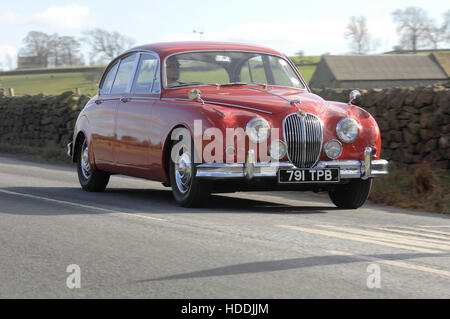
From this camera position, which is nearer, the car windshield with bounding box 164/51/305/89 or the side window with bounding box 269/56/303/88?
the car windshield with bounding box 164/51/305/89

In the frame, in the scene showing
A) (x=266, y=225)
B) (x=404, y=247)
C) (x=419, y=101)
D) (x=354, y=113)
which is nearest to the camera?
(x=404, y=247)

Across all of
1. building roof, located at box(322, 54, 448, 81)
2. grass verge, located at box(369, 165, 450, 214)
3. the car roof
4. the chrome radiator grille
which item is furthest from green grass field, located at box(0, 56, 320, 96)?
the chrome radiator grille

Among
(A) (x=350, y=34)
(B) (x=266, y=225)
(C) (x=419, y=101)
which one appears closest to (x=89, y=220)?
(B) (x=266, y=225)

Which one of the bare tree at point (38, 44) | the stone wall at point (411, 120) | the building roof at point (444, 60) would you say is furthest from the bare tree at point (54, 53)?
the stone wall at point (411, 120)

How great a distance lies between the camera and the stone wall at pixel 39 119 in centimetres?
2009

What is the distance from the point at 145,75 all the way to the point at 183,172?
1854 millimetres

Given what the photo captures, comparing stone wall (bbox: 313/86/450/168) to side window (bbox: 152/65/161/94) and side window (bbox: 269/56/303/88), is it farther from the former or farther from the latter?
side window (bbox: 152/65/161/94)

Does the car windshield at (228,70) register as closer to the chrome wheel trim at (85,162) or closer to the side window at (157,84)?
Result: the side window at (157,84)

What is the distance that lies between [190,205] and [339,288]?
382 centimetres

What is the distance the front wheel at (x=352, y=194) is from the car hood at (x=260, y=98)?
97cm

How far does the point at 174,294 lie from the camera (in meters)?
4.49

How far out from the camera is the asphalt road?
467 centimetres

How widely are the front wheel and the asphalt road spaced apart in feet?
0.64

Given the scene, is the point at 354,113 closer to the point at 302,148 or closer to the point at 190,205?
the point at 302,148
